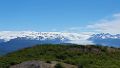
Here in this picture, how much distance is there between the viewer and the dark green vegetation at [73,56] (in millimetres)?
42781

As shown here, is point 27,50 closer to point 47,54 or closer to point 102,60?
point 47,54

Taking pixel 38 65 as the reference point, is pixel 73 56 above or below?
above

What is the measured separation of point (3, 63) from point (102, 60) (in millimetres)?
12857

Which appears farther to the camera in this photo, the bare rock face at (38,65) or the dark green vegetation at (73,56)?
the dark green vegetation at (73,56)

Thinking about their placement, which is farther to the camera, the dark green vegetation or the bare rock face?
the dark green vegetation

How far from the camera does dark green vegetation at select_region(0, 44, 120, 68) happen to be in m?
42.8

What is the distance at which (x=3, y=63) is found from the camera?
4319 centimetres

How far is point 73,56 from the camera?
47906 mm

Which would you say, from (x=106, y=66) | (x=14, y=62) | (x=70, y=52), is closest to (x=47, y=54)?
(x=70, y=52)

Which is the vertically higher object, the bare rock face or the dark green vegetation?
the dark green vegetation

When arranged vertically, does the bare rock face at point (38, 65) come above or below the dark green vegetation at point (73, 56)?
below

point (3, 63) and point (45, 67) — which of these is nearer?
point (45, 67)

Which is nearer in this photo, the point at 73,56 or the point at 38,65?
the point at 38,65

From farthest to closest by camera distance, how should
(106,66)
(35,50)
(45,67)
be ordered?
(35,50), (106,66), (45,67)
